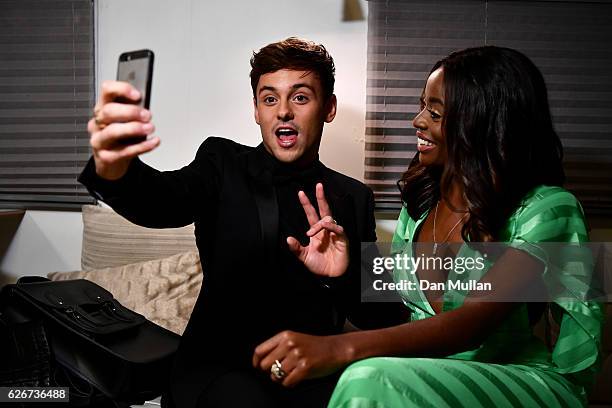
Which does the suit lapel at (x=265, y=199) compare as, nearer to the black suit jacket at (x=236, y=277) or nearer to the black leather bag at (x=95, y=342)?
the black suit jacket at (x=236, y=277)

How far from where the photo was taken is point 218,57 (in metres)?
2.12

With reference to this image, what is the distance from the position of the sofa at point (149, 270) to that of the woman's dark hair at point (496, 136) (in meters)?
0.87

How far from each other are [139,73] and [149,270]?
1193 mm

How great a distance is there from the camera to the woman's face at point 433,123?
1.14 m

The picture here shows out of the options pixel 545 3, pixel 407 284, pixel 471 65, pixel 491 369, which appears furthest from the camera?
pixel 545 3

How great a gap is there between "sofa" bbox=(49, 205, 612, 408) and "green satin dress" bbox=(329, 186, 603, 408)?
0.74 metres

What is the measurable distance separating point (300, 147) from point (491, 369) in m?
0.59

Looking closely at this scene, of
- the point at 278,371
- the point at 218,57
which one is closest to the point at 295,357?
the point at 278,371

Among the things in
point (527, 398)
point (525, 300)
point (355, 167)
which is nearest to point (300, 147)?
point (525, 300)

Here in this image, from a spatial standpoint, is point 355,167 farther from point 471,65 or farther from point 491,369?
point 491,369

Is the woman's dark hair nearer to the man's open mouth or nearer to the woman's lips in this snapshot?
the woman's lips

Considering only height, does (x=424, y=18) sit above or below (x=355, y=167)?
above

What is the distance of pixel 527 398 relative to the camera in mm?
897

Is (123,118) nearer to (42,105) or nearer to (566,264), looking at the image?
(566,264)
